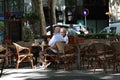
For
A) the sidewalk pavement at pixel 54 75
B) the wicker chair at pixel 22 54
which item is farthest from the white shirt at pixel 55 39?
the sidewalk pavement at pixel 54 75

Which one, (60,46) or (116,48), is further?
(60,46)

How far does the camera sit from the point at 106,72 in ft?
42.8

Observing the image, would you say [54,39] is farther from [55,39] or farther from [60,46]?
[60,46]

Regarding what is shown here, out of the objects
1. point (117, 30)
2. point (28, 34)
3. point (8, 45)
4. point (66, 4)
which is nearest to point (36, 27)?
point (28, 34)

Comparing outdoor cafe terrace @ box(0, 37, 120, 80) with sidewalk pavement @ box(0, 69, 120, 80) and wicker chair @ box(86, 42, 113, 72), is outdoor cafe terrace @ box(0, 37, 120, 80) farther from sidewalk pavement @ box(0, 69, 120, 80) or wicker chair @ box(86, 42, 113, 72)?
sidewalk pavement @ box(0, 69, 120, 80)

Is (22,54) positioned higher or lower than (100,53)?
lower

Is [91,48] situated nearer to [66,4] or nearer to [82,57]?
[82,57]

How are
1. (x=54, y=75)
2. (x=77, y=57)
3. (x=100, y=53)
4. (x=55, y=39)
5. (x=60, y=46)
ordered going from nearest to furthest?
(x=54, y=75) < (x=100, y=53) < (x=60, y=46) < (x=77, y=57) < (x=55, y=39)

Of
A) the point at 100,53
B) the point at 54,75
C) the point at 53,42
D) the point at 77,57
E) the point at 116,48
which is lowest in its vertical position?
the point at 54,75

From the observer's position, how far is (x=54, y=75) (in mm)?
12641

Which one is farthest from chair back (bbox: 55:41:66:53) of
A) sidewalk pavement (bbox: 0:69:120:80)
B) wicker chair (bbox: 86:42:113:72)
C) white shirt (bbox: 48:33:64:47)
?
wicker chair (bbox: 86:42:113:72)

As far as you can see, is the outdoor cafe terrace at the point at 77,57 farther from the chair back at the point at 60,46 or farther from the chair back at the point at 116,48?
the chair back at the point at 60,46

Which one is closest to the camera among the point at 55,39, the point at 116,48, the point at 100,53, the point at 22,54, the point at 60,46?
the point at 116,48

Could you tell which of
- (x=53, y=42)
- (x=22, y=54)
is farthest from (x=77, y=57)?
(x=22, y=54)
